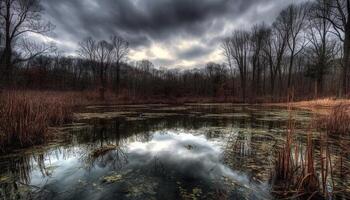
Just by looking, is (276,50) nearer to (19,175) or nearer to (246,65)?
(246,65)

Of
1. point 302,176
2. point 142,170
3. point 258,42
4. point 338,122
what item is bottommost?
point 142,170

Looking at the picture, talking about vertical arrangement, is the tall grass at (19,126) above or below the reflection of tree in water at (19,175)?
above

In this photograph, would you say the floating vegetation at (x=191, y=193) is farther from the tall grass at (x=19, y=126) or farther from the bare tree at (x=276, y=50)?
the bare tree at (x=276, y=50)

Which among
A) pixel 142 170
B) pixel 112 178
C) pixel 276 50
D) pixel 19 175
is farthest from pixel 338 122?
pixel 276 50

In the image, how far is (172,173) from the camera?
3.03 m

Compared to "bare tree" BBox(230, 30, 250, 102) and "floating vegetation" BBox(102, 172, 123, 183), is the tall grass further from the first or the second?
"bare tree" BBox(230, 30, 250, 102)

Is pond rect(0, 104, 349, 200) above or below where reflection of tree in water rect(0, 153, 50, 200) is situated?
below

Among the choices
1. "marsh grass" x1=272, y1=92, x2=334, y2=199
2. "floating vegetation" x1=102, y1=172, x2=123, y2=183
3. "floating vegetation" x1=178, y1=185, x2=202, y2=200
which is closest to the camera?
"marsh grass" x1=272, y1=92, x2=334, y2=199

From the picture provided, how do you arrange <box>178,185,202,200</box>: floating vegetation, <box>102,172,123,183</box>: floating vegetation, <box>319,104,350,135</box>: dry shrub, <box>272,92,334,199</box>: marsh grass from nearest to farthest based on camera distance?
<box>272,92,334,199</box>: marsh grass
<box>178,185,202,200</box>: floating vegetation
<box>102,172,123,183</box>: floating vegetation
<box>319,104,350,135</box>: dry shrub

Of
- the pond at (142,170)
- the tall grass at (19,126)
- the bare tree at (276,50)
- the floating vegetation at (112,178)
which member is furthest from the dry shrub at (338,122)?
the bare tree at (276,50)

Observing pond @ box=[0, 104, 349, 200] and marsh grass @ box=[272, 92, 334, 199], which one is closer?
marsh grass @ box=[272, 92, 334, 199]

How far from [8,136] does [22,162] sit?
4.52 ft

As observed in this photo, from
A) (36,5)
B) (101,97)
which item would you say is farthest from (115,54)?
(36,5)

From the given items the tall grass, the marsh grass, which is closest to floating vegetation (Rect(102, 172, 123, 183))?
the marsh grass
